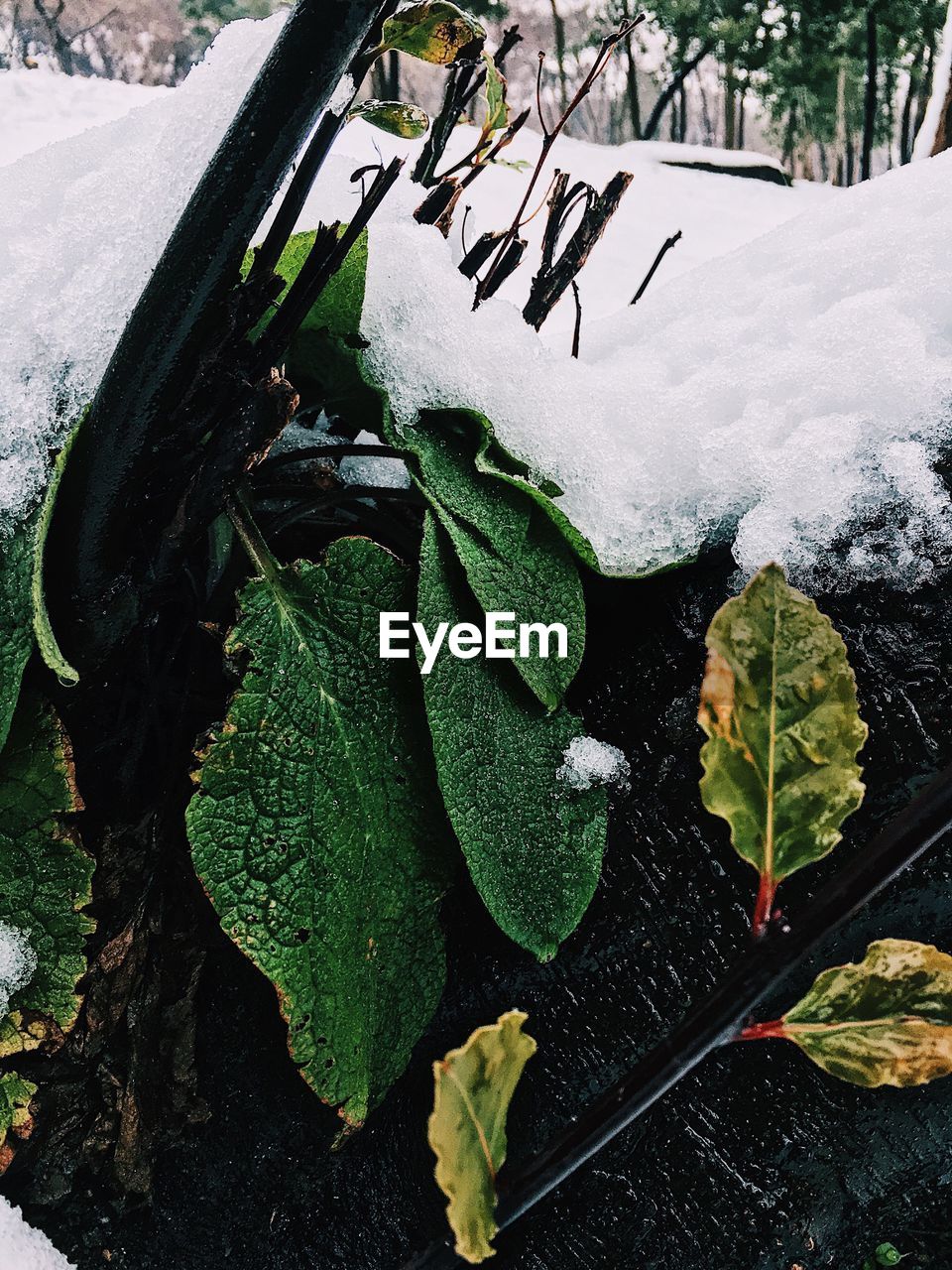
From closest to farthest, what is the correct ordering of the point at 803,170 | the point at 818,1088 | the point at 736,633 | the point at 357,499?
the point at 736,633
the point at 818,1088
the point at 357,499
the point at 803,170

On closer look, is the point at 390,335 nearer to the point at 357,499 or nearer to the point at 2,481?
the point at 357,499

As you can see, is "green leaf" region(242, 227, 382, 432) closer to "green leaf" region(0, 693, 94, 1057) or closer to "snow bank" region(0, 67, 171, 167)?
"green leaf" region(0, 693, 94, 1057)

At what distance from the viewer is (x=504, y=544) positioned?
0.54m

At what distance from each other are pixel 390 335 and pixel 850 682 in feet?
1.25

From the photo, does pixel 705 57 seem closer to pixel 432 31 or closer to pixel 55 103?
pixel 55 103

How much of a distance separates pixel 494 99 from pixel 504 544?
1.28 feet

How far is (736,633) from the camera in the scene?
1.01 ft

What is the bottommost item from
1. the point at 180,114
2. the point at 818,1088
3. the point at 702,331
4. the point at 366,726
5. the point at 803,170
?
the point at 803,170

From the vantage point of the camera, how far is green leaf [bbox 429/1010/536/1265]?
301mm

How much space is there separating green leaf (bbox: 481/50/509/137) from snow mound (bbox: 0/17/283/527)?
7.3 inches

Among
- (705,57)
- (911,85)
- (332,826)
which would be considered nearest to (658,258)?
(332,826)

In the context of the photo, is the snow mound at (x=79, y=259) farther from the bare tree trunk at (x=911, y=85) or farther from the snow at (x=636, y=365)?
the bare tree trunk at (x=911, y=85)

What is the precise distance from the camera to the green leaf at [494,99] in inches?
26.1

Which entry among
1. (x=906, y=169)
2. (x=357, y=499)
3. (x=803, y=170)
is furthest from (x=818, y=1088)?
(x=803, y=170)
